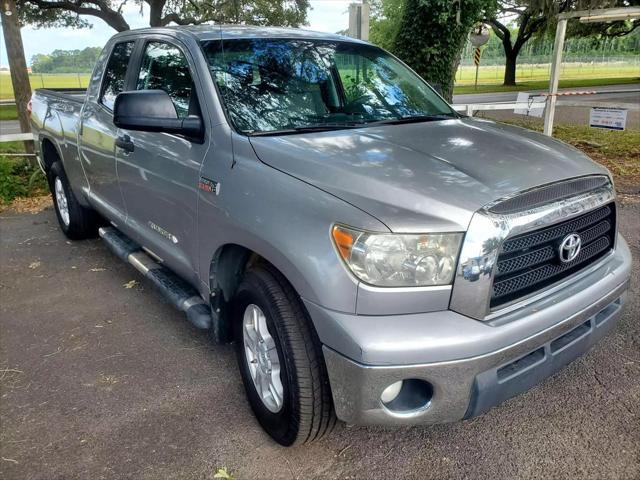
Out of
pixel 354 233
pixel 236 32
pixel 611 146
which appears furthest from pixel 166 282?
pixel 611 146

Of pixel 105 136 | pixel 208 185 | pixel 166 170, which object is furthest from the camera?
pixel 105 136

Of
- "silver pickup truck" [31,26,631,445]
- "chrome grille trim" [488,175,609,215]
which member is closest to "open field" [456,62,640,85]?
"silver pickup truck" [31,26,631,445]

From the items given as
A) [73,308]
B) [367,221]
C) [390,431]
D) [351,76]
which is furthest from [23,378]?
[351,76]

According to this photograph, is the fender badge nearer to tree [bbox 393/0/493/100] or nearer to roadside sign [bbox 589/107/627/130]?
tree [bbox 393/0/493/100]

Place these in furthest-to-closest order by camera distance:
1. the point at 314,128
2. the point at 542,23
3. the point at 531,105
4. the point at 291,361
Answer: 1. the point at 542,23
2. the point at 531,105
3. the point at 314,128
4. the point at 291,361

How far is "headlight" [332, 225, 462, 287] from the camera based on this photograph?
197cm

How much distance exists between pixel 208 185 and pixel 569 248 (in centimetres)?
169

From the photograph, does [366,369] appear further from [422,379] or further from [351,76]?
[351,76]

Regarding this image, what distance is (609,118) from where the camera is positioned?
8.16 metres

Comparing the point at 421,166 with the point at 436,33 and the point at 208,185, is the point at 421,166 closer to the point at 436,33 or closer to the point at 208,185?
the point at 208,185

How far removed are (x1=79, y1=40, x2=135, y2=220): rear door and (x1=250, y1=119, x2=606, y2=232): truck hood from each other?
1.81 meters

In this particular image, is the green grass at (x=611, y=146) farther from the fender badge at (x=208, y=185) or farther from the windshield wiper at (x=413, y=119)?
the fender badge at (x=208, y=185)

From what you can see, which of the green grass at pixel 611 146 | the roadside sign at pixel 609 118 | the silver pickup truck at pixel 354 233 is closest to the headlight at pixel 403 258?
the silver pickup truck at pixel 354 233

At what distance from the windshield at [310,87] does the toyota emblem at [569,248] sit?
1.24 metres
